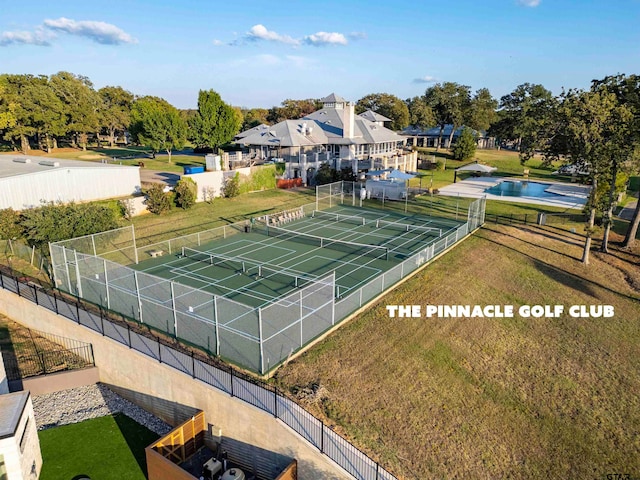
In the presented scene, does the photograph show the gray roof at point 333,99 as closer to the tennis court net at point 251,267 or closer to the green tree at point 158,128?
the green tree at point 158,128

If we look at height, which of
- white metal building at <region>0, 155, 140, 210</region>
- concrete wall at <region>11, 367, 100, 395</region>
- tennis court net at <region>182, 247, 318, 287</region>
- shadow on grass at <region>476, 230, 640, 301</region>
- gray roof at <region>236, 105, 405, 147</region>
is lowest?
concrete wall at <region>11, 367, 100, 395</region>

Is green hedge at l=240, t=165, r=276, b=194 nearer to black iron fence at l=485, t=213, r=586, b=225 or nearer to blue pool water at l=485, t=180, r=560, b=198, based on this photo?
black iron fence at l=485, t=213, r=586, b=225

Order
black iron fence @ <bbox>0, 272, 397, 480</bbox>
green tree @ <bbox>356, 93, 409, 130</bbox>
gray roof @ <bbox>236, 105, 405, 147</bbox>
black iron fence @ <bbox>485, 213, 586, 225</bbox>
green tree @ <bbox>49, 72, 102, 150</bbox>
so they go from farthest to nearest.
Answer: green tree @ <bbox>356, 93, 409, 130</bbox>
green tree @ <bbox>49, 72, 102, 150</bbox>
gray roof @ <bbox>236, 105, 405, 147</bbox>
black iron fence @ <bbox>485, 213, 586, 225</bbox>
black iron fence @ <bbox>0, 272, 397, 480</bbox>

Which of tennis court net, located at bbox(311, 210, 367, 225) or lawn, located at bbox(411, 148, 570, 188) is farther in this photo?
lawn, located at bbox(411, 148, 570, 188)

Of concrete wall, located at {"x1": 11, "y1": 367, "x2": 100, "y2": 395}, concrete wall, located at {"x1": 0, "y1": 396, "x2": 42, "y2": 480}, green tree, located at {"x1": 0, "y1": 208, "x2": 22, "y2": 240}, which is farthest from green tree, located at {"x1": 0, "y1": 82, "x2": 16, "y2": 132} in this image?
concrete wall, located at {"x1": 0, "y1": 396, "x2": 42, "y2": 480}

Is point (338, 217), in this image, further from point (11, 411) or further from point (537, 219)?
point (11, 411)

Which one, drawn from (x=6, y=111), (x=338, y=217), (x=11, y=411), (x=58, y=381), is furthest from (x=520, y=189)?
(x=6, y=111)
